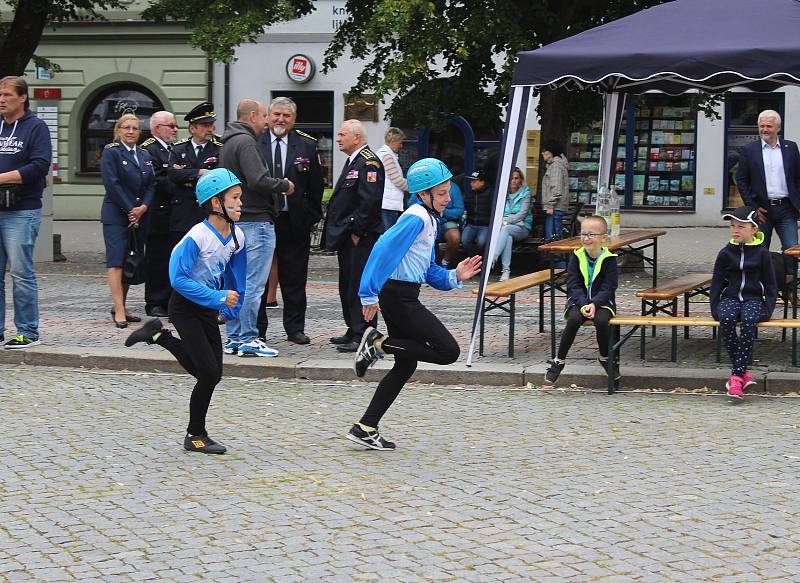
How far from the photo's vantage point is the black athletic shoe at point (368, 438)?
7.51 metres

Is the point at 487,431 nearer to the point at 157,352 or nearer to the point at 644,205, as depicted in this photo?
the point at 157,352

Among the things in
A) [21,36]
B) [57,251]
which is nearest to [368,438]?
[21,36]

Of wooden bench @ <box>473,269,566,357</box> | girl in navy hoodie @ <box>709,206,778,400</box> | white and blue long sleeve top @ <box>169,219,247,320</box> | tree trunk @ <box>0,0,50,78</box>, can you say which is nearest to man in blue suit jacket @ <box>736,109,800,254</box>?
wooden bench @ <box>473,269,566,357</box>

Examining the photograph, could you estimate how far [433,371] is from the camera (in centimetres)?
1006

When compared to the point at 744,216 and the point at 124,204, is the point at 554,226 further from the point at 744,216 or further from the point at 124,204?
the point at 744,216

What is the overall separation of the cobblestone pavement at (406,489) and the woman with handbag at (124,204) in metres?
2.87

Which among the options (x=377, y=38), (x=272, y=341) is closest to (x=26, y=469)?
(x=272, y=341)

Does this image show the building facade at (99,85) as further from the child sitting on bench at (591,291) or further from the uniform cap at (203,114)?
the child sitting on bench at (591,291)

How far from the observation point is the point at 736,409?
8.87 meters

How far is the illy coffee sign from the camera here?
2950 cm

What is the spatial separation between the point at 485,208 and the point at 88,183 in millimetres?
16182

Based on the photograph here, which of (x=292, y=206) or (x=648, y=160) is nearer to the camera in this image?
(x=292, y=206)

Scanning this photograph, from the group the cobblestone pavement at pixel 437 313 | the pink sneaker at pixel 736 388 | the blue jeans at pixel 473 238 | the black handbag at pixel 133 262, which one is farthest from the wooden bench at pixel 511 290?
the blue jeans at pixel 473 238

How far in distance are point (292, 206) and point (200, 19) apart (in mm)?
8769
